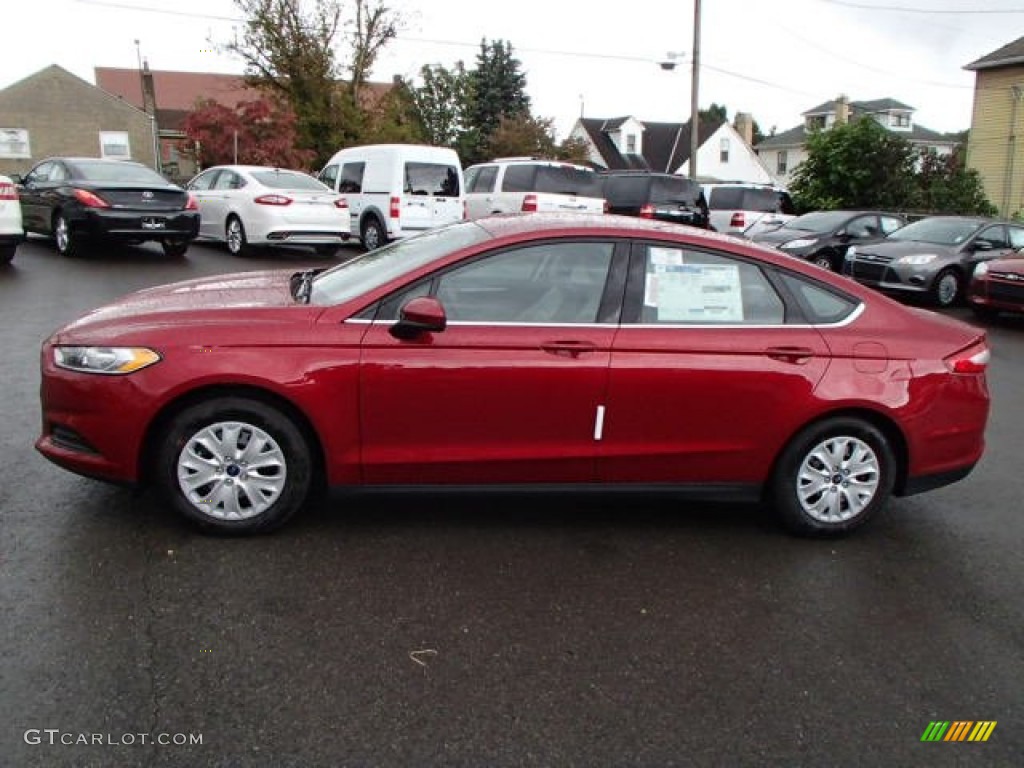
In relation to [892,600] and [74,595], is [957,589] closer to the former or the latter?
[892,600]

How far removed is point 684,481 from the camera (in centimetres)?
435

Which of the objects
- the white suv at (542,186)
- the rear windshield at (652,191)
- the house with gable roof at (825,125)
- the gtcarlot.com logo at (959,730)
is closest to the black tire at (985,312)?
the white suv at (542,186)

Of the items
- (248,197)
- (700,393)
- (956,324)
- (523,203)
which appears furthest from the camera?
(523,203)

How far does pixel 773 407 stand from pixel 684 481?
56 cm

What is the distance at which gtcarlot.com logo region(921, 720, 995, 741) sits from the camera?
296cm

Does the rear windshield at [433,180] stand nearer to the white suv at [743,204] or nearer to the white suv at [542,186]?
the white suv at [542,186]

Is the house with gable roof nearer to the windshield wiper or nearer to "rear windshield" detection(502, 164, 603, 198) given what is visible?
"rear windshield" detection(502, 164, 603, 198)

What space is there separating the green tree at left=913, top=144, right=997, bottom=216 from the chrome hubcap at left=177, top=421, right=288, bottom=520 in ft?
78.3

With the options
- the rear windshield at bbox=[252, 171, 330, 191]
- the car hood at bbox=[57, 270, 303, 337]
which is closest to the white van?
the rear windshield at bbox=[252, 171, 330, 191]

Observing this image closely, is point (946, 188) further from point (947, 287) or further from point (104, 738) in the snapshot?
point (104, 738)

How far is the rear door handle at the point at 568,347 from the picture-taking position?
4113 mm

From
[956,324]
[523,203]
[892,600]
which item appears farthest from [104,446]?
[523,203]

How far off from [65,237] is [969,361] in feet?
41.7

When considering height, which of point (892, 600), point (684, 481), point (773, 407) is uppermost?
point (773, 407)
